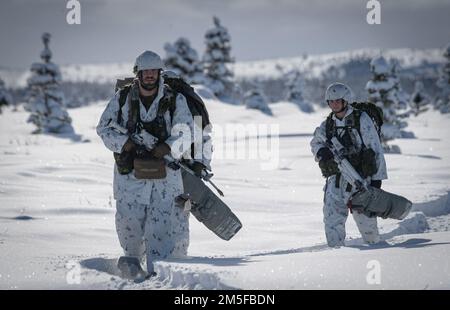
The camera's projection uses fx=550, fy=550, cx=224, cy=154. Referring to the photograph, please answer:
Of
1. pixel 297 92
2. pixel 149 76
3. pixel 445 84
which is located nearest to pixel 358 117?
pixel 149 76

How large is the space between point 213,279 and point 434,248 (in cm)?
223

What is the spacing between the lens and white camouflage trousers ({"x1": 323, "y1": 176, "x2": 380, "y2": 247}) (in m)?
6.95

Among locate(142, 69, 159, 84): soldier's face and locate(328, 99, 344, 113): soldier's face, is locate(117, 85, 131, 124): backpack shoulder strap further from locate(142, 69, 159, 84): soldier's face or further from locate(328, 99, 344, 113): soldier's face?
locate(328, 99, 344, 113): soldier's face

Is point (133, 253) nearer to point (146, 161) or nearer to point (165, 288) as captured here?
point (146, 161)

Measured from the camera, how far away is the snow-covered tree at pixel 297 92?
222 feet

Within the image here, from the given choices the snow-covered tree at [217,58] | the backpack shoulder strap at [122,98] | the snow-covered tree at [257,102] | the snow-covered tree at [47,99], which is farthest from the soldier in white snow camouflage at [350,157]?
the snow-covered tree at [217,58]

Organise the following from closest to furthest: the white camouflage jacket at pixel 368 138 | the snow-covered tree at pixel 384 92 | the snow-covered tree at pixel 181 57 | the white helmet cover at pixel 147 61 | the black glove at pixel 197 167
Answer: the white helmet cover at pixel 147 61
the black glove at pixel 197 167
the white camouflage jacket at pixel 368 138
the snow-covered tree at pixel 384 92
the snow-covered tree at pixel 181 57

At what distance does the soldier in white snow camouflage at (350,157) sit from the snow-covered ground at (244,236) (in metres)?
0.34

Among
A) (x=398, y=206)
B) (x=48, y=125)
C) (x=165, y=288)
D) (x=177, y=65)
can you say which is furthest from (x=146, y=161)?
(x=177, y=65)

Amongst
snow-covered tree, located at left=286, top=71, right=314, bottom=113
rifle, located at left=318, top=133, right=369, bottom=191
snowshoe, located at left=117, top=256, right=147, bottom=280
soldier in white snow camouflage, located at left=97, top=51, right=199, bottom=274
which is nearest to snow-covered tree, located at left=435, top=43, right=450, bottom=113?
snow-covered tree, located at left=286, top=71, right=314, bottom=113

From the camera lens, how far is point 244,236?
8570 millimetres

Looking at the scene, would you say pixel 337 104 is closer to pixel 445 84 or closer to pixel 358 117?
pixel 358 117

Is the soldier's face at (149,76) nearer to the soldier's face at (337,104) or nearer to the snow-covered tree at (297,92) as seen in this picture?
the soldier's face at (337,104)

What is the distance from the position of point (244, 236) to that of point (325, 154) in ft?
7.58
